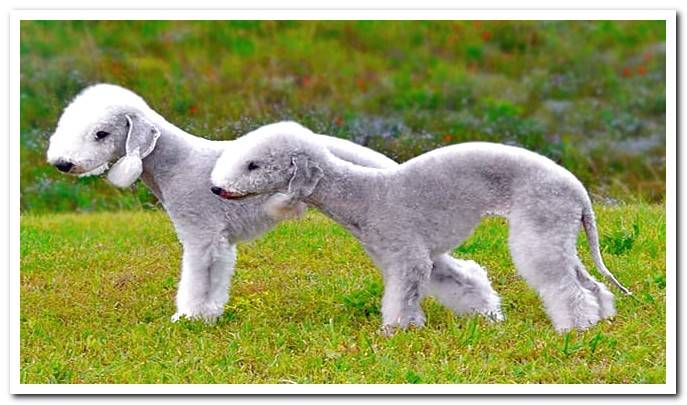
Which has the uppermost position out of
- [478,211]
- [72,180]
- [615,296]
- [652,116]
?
[478,211]

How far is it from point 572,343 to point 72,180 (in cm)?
798

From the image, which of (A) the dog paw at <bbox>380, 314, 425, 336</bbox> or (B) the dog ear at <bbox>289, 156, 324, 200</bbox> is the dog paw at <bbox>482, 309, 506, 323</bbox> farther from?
(B) the dog ear at <bbox>289, 156, 324, 200</bbox>

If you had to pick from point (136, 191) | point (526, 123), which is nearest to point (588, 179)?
point (526, 123)

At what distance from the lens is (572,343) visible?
6566mm

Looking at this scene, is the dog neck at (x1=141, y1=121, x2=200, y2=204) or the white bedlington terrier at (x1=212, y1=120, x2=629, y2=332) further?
the dog neck at (x1=141, y1=121, x2=200, y2=204)

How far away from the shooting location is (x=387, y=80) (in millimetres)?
18250

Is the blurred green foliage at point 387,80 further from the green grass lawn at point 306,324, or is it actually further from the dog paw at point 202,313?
the dog paw at point 202,313

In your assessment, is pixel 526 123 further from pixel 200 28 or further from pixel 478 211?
pixel 478 211

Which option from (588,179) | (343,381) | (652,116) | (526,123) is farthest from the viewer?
(652,116)

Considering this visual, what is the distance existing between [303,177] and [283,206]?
8.0 inches

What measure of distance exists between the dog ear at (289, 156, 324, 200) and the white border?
46.0 inches

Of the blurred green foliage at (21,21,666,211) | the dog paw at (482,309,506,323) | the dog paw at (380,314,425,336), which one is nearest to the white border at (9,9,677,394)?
the dog paw at (380,314,425,336)

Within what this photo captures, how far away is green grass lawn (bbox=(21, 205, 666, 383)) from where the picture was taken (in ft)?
20.9
